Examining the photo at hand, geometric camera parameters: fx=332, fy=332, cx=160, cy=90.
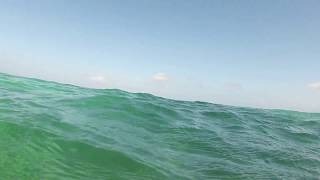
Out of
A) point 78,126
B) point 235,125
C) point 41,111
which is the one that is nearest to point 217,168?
point 78,126

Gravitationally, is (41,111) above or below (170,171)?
above

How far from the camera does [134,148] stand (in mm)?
8047

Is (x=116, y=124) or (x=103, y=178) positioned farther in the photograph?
(x=116, y=124)

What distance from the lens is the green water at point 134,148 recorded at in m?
6.38

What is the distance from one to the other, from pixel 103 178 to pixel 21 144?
2.29 metres

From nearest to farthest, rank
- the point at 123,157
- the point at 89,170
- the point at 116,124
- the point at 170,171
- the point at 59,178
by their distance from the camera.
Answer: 1. the point at 59,178
2. the point at 89,170
3. the point at 170,171
4. the point at 123,157
5. the point at 116,124

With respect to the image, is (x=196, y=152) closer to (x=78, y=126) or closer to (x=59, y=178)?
(x=78, y=126)

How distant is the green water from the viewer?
6.38 metres

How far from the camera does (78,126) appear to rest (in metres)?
9.30

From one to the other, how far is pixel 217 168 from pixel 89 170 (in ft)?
9.39

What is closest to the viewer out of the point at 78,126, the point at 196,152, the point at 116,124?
the point at 196,152

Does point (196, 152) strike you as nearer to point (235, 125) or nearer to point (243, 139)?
point (243, 139)

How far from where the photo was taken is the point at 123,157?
7184 millimetres

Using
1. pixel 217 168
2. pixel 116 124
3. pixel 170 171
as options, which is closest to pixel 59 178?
pixel 170 171
